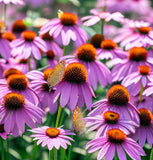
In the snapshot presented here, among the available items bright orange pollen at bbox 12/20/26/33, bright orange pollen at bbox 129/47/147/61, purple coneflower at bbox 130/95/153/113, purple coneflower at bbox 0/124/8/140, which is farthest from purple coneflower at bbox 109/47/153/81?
bright orange pollen at bbox 12/20/26/33

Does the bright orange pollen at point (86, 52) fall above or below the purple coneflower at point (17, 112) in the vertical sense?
above

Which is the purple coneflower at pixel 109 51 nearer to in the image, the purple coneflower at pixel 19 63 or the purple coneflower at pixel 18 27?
the purple coneflower at pixel 19 63

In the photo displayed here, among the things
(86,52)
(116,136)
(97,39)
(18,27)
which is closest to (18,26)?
(18,27)

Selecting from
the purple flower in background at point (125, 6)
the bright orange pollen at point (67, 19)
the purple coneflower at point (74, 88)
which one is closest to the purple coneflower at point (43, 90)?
the purple coneflower at point (74, 88)

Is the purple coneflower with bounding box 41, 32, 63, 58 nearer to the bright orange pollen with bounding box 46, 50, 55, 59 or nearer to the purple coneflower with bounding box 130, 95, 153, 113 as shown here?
the bright orange pollen with bounding box 46, 50, 55, 59

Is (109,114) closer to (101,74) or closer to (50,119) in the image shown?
(101,74)

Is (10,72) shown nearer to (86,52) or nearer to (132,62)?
(86,52)

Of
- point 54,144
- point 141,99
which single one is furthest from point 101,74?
point 54,144
